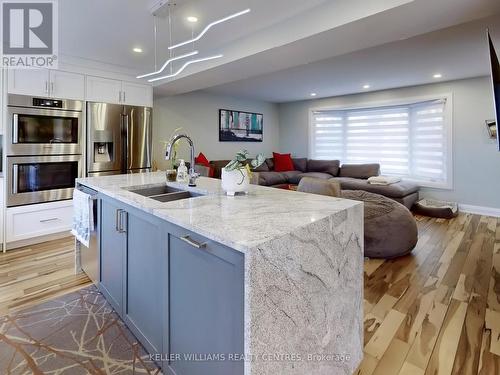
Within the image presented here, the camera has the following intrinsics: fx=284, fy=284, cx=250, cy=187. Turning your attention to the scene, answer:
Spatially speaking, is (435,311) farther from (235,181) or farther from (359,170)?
(359,170)

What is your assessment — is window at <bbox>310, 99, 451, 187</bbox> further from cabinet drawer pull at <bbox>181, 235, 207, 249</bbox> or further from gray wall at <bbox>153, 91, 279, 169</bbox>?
cabinet drawer pull at <bbox>181, 235, 207, 249</bbox>

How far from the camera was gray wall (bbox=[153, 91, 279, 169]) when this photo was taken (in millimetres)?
5527

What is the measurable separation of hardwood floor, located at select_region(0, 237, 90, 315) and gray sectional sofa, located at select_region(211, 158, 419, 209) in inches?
121

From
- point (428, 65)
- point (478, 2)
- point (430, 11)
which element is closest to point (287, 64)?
point (430, 11)

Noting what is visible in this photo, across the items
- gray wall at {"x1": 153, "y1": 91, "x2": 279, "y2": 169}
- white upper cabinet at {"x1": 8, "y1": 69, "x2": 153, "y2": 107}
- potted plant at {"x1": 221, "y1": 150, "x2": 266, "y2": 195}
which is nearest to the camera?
potted plant at {"x1": 221, "y1": 150, "x2": 266, "y2": 195}

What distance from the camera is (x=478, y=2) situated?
1872 mm

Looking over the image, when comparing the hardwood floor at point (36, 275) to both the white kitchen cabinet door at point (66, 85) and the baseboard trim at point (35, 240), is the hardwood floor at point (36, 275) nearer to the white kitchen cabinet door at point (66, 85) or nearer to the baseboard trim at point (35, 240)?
the baseboard trim at point (35, 240)

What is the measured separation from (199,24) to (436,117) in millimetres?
4993

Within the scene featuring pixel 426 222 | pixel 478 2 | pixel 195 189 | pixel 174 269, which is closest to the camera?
pixel 174 269

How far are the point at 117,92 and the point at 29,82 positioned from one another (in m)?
1.04

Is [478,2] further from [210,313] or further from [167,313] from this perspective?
[167,313]

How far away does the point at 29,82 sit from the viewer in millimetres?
3439

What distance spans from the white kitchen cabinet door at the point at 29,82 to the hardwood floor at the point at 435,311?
4315mm

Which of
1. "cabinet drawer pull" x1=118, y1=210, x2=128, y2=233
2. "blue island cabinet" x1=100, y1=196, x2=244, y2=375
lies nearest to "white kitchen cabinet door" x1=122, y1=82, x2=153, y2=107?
"blue island cabinet" x1=100, y1=196, x2=244, y2=375
